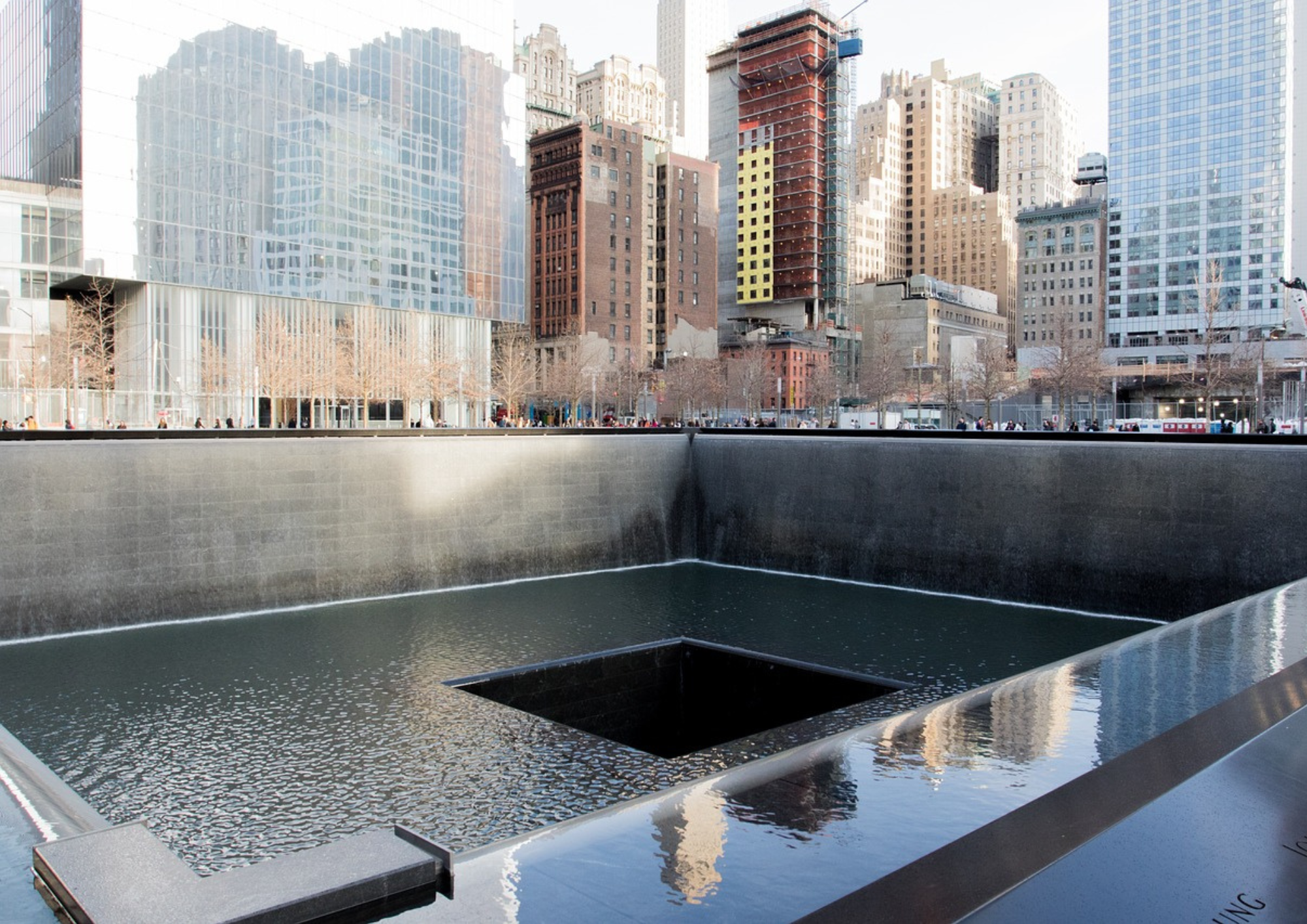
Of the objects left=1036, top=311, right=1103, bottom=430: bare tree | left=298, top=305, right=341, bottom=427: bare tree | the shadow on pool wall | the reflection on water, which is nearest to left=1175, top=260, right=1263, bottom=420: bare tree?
left=1036, top=311, right=1103, bottom=430: bare tree

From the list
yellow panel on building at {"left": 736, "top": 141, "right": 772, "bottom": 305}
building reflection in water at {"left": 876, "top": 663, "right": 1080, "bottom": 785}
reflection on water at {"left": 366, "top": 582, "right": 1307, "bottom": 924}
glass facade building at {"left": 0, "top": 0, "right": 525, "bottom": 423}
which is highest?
yellow panel on building at {"left": 736, "top": 141, "right": 772, "bottom": 305}

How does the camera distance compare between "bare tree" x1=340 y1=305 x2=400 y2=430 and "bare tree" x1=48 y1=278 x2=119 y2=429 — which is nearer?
"bare tree" x1=48 y1=278 x2=119 y2=429

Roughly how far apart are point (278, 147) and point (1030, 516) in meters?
43.7

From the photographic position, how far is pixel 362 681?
451 inches

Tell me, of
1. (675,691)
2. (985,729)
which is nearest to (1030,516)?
(675,691)

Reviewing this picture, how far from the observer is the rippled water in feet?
24.8

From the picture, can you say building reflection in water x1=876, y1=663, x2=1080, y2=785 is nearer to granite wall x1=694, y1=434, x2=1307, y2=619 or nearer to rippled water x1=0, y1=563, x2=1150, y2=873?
rippled water x1=0, y1=563, x2=1150, y2=873

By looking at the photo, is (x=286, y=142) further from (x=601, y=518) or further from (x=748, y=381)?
(x=748, y=381)

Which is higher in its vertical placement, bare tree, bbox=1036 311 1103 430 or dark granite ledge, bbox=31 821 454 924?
bare tree, bbox=1036 311 1103 430

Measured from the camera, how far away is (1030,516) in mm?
16891

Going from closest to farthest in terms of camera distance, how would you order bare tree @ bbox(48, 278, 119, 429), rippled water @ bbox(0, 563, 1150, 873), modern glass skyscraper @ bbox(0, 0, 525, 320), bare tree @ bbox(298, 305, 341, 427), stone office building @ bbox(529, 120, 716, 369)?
rippled water @ bbox(0, 563, 1150, 873) → bare tree @ bbox(48, 278, 119, 429) → modern glass skyscraper @ bbox(0, 0, 525, 320) → bare tree @ bbox(298, 305, 341, 427) → stone office building @ bbox(529, 120, 716, 369)

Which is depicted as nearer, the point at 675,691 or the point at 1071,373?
the point at 675,691

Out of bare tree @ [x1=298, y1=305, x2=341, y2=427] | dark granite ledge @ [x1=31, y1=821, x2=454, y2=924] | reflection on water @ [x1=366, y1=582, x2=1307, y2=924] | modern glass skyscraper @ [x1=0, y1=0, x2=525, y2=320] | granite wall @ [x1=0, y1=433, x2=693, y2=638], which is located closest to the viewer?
dark granite ledge @ [x1=31, y1=821, x2=454, y2=924]

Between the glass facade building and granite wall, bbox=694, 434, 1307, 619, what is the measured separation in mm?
34992
